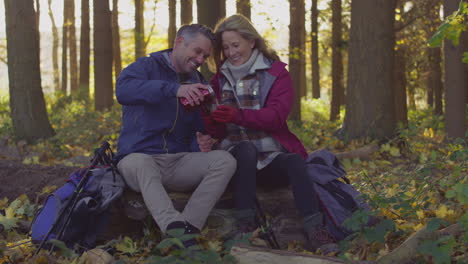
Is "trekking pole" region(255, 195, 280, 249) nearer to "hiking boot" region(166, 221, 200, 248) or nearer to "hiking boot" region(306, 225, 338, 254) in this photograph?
"hiking boot" region(306, 225, 338, 254)

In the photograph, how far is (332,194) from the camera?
4.23 meters

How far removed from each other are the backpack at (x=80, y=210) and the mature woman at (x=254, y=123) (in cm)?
90

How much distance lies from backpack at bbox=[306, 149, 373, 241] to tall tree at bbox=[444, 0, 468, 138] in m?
4.63

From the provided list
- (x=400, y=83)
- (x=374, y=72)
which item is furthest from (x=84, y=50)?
(x=374, y=72)

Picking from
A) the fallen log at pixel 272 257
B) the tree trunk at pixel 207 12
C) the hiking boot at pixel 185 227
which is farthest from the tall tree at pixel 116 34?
the fallen log at pixel 272 257

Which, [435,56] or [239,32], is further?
[435,56]

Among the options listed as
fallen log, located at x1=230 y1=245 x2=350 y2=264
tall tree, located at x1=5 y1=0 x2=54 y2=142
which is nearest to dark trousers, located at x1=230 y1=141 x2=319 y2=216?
fallen log, located at x1=230 y1=245 x2=350 y2=264

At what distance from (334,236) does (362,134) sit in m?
4.68

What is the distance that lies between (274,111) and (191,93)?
72cm

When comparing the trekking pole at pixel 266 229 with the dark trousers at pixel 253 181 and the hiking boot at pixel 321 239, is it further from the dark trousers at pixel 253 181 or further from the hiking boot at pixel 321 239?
the hiking boot at pixel 321 239

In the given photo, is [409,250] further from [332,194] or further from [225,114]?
[225,114]

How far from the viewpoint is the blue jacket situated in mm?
4039

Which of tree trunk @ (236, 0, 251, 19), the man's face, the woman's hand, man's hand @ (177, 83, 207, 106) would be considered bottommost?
the woman's hand

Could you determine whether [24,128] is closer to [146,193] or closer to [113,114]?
[113,114]
